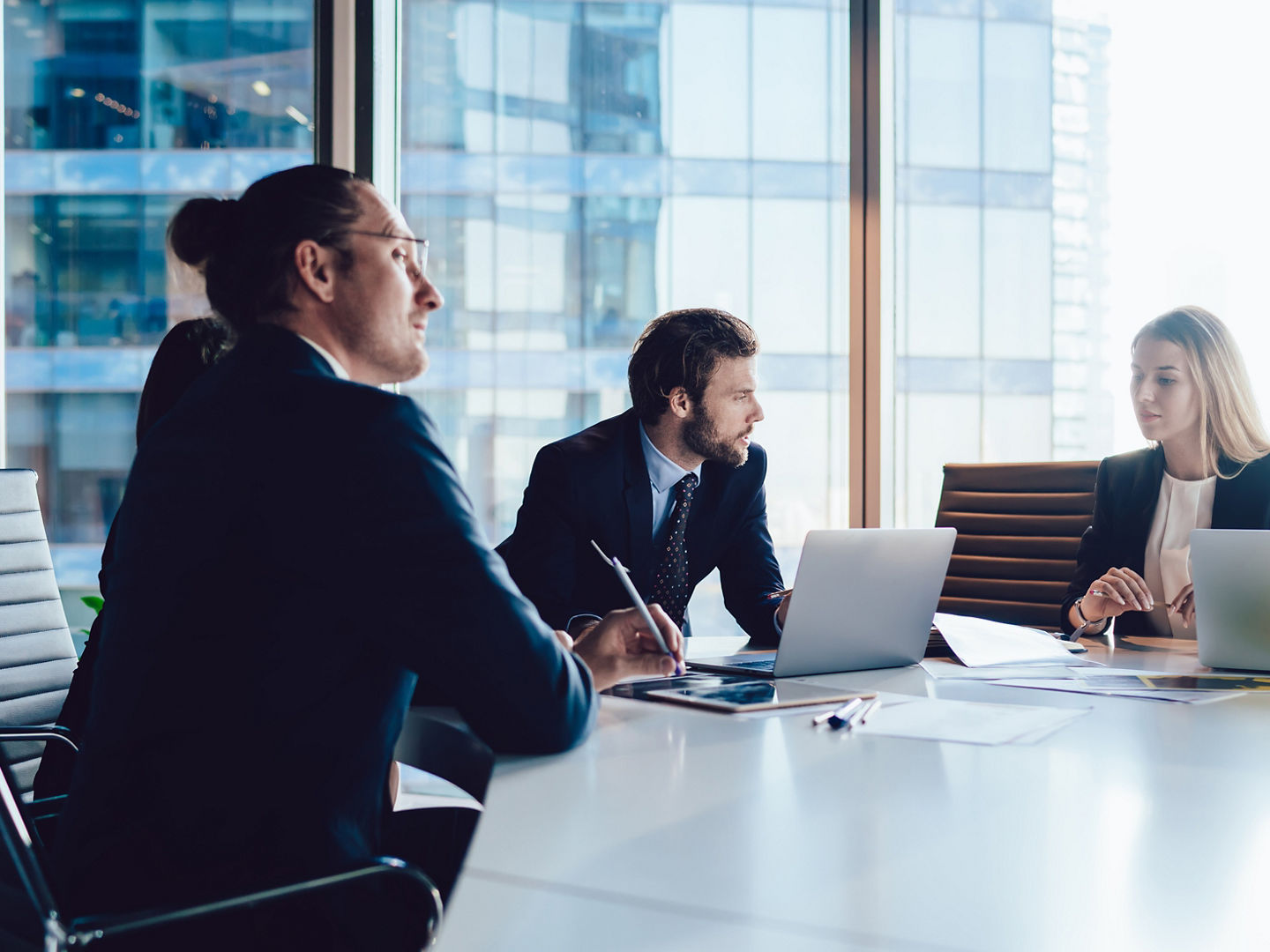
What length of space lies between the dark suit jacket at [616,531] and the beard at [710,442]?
0.08 ft

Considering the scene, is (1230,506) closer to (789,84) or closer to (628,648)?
(628,648)

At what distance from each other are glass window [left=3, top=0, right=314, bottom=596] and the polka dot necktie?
226 centimetres

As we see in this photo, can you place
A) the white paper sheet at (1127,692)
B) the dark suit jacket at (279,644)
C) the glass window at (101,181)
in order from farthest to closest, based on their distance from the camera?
the glass window at (101,181) < the white paper sheet at (1127,692) < the dark suit jacket at (279,644)

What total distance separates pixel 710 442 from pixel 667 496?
0.17m

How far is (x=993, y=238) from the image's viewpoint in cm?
357

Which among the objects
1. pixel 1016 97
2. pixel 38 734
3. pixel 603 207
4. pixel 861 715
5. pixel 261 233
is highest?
pixel 1016 97

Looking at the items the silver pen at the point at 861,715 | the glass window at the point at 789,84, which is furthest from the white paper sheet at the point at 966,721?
the glass window at the point at 789,84

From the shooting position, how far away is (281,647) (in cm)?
93

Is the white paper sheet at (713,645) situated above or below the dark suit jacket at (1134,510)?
below

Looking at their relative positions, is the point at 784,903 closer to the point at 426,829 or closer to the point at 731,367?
the point at 426,829

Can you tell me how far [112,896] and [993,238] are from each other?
135 inches

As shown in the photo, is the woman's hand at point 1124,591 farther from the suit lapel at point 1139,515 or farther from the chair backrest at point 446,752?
the chair backrest at point 446,752

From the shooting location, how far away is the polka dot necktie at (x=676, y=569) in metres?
2.16

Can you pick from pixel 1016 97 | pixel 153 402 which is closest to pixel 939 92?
pixel 1016 97
